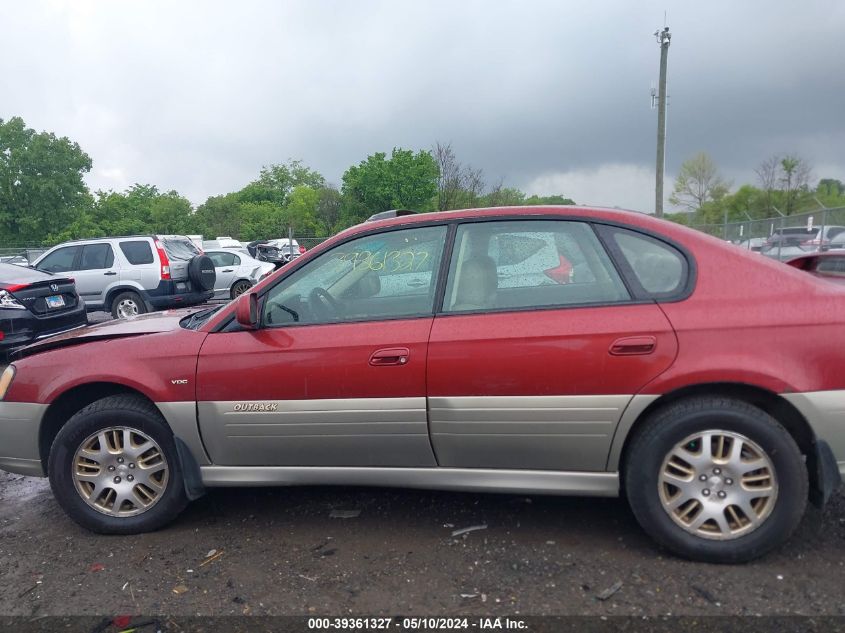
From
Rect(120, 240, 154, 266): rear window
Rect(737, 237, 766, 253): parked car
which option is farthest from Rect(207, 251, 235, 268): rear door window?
Rect(737, 237, 766, 253): parked car

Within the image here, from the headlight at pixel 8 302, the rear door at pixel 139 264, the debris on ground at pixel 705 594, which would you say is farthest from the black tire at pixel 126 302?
the debris on ground at pixel 705 594

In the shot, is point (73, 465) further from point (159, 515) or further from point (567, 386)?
point (567, 386)

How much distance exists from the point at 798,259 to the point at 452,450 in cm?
249

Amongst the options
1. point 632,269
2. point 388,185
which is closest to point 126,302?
point 632,269

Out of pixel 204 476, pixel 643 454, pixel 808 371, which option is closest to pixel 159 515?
pixel 204 476

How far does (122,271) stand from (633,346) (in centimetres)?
1214

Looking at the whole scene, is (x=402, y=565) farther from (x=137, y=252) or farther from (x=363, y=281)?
(x=137, y=252)

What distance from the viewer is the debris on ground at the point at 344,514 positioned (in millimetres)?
3580

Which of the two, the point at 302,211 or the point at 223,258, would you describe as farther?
the point at 302,211

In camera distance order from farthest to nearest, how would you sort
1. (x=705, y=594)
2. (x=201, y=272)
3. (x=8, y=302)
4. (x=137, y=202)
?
(x=137, y=202)
(x=201, y=272)
(x=8, y=302)
(x=705, y=594)

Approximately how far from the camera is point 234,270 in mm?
17828

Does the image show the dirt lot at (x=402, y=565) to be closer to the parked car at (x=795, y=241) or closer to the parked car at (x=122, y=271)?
the parked car at (x=122, y=271)

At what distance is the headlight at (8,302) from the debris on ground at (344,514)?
666 cm

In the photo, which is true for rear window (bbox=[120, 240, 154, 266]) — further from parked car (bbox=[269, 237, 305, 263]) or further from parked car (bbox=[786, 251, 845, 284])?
parked car (bbox=[786, 251, 845, 284])
